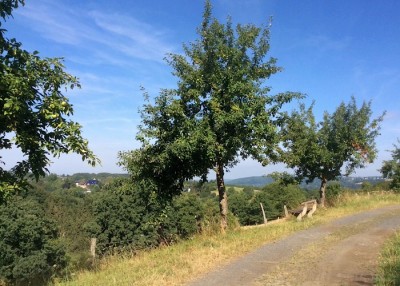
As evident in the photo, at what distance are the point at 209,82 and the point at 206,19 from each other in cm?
261

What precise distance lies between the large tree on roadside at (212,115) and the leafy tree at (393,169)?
26831 millimetres

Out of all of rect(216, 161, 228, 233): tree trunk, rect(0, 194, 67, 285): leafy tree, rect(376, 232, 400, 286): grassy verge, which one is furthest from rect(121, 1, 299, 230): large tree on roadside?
rect(0, 194, 67, 285): leafy tree

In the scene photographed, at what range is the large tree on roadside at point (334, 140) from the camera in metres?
23.7

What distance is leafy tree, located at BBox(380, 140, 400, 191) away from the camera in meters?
35.3

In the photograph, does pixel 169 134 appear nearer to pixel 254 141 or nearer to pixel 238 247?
pixel 254 141

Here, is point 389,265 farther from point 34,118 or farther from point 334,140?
point 334,140

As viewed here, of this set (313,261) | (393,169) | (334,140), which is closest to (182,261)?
(313,261)

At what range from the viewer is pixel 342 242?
11047mm

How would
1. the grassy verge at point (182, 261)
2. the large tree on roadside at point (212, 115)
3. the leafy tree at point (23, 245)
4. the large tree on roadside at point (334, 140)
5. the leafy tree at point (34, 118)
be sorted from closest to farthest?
the leafy tree at point (34, 118) → the grassy verge at point (182, 261) → the large tree on roadside at point (212, 115) → the large tree on roadside at point (334, 140) → the leafy tree at point (23, 245)

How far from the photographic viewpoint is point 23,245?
121 ft

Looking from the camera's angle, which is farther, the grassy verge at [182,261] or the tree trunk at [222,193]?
the tree trunk at [222,193]

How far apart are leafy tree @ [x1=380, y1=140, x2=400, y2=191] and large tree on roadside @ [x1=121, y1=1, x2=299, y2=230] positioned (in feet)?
88.0

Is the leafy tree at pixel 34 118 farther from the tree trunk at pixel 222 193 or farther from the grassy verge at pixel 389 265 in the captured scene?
the tree trunk at pixel 222 193

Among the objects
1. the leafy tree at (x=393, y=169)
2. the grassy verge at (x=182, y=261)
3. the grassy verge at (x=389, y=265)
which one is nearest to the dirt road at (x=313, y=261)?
the grassy verge at (x=389, y=265)
